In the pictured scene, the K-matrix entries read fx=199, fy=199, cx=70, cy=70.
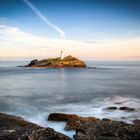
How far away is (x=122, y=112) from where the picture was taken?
45.8ft

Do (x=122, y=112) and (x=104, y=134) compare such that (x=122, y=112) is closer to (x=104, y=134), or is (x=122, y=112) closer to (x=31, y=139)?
(x=104, y=134)

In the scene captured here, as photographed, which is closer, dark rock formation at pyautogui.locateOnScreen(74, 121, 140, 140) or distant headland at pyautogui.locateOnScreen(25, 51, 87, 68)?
dark rock formation at pyautogui.locateOnScreen(74, 121, 140, 140)

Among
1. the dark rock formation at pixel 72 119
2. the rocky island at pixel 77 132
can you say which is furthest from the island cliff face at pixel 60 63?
the rocky island at pixel 77 132

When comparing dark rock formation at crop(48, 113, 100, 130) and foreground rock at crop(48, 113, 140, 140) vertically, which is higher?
foreground rock at crop(48, 113, 140, 140)

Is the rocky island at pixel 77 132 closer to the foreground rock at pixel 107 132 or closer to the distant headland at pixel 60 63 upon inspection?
the foreground rock at pixel 107 132

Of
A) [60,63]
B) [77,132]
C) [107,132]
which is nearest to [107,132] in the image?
[107,132]

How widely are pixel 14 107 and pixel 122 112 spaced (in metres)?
8.62

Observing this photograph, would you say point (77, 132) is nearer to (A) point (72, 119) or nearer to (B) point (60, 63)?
(A) point (72, 119)

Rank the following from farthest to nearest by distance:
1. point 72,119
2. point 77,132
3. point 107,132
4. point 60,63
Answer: point 60,63
point 72,119
point 77,132
point 107,132

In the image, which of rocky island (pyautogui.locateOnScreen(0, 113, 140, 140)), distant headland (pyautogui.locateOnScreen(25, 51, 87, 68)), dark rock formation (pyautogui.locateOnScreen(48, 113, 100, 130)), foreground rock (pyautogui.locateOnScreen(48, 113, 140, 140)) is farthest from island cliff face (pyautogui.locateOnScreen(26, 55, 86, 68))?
foreground rock (pyautogui.locateOnScreen(48, 113, 140, 140))

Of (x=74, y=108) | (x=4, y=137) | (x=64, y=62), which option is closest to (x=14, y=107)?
(x=74, y=108)

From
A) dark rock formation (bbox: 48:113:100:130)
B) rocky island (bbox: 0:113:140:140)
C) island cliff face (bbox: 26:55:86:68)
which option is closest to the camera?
rocky island (bbox: 0:113:140:140)

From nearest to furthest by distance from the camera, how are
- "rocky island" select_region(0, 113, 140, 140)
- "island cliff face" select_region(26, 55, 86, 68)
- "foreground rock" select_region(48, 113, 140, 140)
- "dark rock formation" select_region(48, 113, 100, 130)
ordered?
"rocky island" select_region(0, 113, 140, 140)
"foreground rock" select_region(48, 113, 140, 140)
"dark rock formation" select_region(48, 113, 100, 130)
"island cliff face" select_region(26, 55, 86, 68)

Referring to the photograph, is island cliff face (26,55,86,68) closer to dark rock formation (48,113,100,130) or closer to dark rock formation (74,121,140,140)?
dark rock formation (48,113,100,130)
